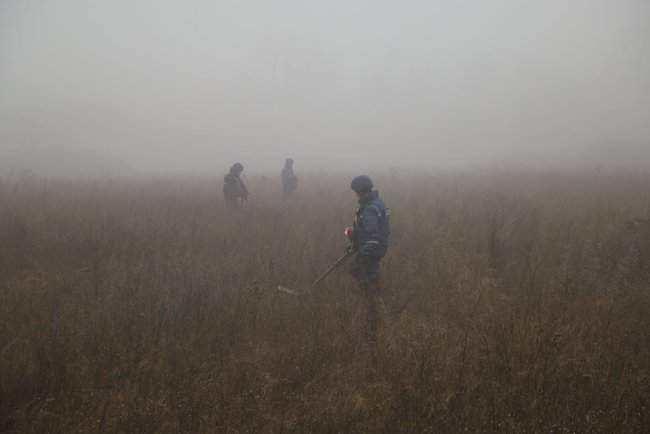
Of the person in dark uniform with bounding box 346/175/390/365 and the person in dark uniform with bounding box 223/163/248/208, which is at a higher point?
the person in dark uniform with bounding box 223/163/248/208

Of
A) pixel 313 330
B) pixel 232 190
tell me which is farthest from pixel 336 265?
pixel 232 190

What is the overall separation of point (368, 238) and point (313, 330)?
55.5 inches

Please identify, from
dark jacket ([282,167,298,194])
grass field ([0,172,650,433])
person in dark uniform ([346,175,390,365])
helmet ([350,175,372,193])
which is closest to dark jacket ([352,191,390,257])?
person in dark uniform ([346,175,390,365])

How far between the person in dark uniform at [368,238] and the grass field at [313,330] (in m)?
0.27

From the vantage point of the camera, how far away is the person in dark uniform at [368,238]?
427cm

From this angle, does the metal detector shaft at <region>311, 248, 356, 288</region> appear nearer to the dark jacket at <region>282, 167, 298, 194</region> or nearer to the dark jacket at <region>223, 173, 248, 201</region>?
the dark jacket at <region>223, 173, 248, 201</region>

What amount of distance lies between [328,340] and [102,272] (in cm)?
361

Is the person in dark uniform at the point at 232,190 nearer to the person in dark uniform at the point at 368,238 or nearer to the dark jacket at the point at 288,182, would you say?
the dark jacket at the point at 288,182

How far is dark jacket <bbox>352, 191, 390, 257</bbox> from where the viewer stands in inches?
168

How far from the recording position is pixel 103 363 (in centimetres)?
288

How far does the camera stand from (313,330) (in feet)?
11.5

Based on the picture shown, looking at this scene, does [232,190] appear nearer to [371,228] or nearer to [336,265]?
[336,265]

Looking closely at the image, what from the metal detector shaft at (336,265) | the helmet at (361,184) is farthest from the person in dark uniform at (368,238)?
the metal detector shaft at (336,265)

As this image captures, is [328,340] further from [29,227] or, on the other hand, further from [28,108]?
[28,108]
